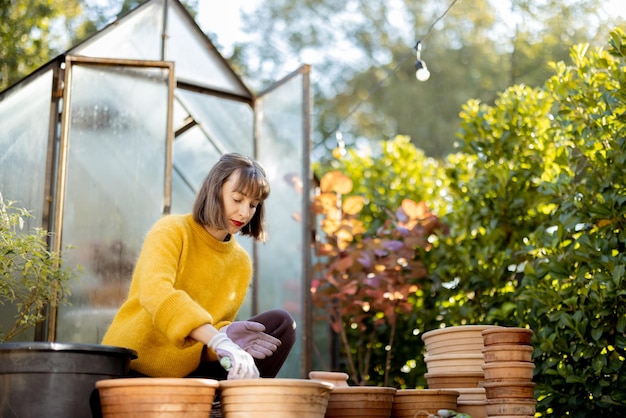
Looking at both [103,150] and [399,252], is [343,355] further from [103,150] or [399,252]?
[103,150]

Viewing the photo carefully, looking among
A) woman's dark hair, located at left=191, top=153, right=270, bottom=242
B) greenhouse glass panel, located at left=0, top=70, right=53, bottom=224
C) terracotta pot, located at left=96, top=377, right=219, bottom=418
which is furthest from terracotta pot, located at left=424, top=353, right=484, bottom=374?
greenhouse glass panel, located at left=0, top=70, right=53, bottom=224

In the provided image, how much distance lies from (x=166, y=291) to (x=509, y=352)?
0.99 m

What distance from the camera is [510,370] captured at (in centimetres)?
243

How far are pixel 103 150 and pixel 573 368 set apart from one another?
2138mm

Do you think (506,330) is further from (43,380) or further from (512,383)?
(43,380)

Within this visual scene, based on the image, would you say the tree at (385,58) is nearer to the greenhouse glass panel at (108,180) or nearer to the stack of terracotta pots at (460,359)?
the greenhouse glass panel at (108,180)

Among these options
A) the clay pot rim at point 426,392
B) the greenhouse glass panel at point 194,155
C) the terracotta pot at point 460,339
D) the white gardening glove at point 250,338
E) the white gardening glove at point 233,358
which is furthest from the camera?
the greenhouse glass panel at point 194,155

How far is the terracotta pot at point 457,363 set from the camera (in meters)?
2.75

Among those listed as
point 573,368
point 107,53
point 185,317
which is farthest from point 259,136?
point 185,317

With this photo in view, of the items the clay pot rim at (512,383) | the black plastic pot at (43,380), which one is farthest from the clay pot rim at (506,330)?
the black plastic pot at (43,380)

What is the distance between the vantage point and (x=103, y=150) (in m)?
3.71

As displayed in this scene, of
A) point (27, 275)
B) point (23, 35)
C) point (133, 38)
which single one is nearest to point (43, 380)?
point (27, 275)

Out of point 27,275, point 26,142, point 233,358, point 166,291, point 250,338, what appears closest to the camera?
point 233,358

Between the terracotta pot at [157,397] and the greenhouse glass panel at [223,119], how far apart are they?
8.38 feet
